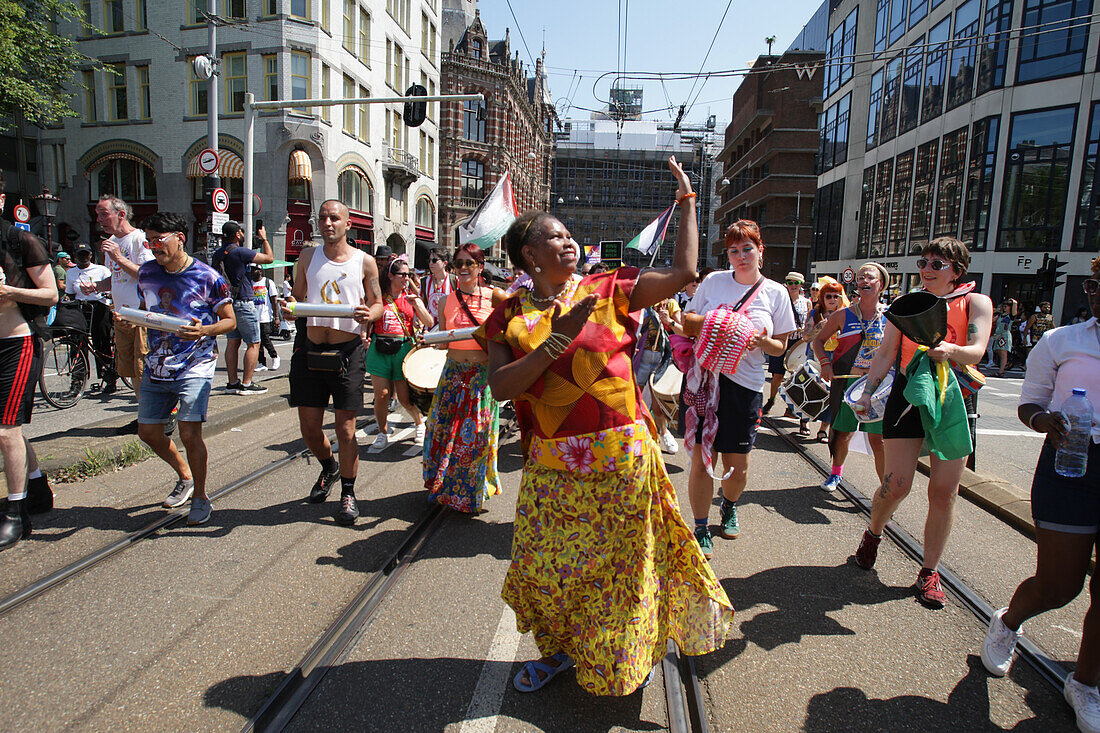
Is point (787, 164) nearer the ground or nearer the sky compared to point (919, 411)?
nearer the sky

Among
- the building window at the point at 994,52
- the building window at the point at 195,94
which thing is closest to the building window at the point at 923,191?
the building window at the point at 994,52

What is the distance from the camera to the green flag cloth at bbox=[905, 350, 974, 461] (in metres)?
3.20

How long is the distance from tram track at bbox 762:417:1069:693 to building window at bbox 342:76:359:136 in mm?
26274

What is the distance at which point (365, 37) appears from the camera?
2800 cm

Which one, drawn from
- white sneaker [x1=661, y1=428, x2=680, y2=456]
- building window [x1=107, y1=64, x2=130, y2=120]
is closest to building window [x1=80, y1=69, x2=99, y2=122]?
building window [x1=107, y1=64, x2=130, y2=120]

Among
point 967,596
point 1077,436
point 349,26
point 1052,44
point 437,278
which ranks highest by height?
point 349,26

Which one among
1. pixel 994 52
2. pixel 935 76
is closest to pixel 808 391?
pixel 994 52

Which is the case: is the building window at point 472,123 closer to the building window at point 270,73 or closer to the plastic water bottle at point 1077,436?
the building window at point 270,73

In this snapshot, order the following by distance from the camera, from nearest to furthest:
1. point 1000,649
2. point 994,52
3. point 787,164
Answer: point 1000,649 → point 994,52 → point 787,164

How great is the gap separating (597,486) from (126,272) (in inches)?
201

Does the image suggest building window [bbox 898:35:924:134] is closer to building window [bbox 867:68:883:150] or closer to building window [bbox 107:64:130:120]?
building window [bbox 867:68:883:150]

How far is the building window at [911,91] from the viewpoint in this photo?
29.0 m

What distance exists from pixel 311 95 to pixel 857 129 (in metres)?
29.9

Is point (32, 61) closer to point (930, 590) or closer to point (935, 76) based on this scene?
point (930, 590)
